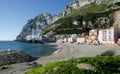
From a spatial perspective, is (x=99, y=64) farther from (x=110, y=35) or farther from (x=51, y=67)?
(x=110, y=35)

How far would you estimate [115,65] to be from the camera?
12.7 m

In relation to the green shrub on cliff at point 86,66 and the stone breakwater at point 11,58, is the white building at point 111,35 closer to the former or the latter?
the stone breakwater at point 11,58

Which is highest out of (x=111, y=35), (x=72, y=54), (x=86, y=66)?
(x=111, y=35)

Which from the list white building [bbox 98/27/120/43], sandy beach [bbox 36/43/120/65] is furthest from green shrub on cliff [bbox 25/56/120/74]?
white building [bbox 98/27/120/43]

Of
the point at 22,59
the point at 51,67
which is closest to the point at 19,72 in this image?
the point at 51,67

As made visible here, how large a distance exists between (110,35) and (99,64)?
13723 cm

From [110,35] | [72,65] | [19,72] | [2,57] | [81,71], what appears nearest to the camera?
[81,71]

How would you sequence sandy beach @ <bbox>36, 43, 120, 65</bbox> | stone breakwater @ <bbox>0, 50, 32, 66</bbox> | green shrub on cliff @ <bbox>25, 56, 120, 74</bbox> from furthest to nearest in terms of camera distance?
sandy beach @ <bbox>36, 43, 120, 65</bbox> < stone breakwater @ <bbox>0, 50, 32, 66</bbox> < green shrub on cliff @ <bbox>25, 56, 120, 74</bbox>

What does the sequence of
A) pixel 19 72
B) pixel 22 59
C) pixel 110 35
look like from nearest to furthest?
pixel 19 72, pixel 22 59, pixel 110 35

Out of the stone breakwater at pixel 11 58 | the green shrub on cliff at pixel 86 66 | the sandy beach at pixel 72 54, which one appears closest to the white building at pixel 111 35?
the sandy beach at pixel 72 54

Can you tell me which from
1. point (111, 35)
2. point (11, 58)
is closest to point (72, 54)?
point (11, 58)

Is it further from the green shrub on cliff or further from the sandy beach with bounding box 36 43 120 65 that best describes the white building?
the green shrub on cliff

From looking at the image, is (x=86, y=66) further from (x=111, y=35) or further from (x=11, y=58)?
(x=111, y=35)

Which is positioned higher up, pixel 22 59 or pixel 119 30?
pixel 119 30
